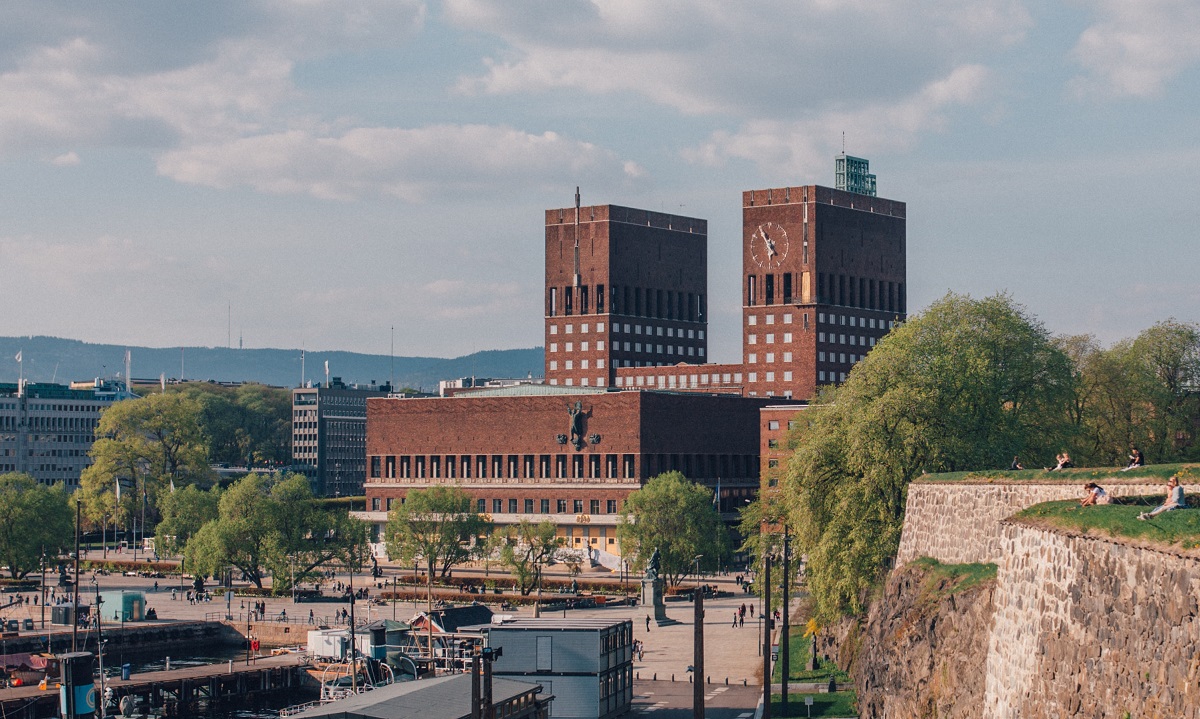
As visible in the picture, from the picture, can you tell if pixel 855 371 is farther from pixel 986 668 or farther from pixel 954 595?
pixel 986 668

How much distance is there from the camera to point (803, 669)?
94.1m

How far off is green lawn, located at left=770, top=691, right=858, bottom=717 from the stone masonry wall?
102 ft

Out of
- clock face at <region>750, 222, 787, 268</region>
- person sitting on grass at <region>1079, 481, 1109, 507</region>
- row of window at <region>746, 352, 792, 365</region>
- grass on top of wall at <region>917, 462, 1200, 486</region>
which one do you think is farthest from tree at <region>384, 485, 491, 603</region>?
person sitting on grass at <region>1079, 481, 1109, 507</region>

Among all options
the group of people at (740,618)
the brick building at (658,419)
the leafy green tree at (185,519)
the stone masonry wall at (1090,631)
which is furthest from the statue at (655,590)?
the stone masonry wall at (1090,631)

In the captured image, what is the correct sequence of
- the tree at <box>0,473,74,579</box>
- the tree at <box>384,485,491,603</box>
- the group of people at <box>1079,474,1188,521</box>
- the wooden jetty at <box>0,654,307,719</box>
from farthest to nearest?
the tree at <box>0,473,74,579</box>, the tree at <box>384,485,491,603</box>, the wooden jetty at <box>0,654,307,719</box>, the group of people at <box>1079,474,1188,521</box>

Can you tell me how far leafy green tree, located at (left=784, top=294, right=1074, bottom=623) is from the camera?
77.0 m

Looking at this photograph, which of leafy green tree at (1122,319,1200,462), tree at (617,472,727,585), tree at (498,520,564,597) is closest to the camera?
leafy green tree at (1122,319,1200,462)

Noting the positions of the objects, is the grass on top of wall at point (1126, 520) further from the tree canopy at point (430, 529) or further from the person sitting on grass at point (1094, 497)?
the tree canopy at point (430, 529)

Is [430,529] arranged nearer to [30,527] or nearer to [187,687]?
[30,527]

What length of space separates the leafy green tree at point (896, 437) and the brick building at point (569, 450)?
86.7 metres

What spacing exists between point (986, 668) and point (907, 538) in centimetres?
2193

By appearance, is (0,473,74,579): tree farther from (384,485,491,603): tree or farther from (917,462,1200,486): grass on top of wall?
(917,462,1200,486): grass on top of wall

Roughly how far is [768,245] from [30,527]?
296 feet

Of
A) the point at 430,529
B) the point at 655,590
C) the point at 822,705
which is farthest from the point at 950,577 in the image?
the point at 430,529
